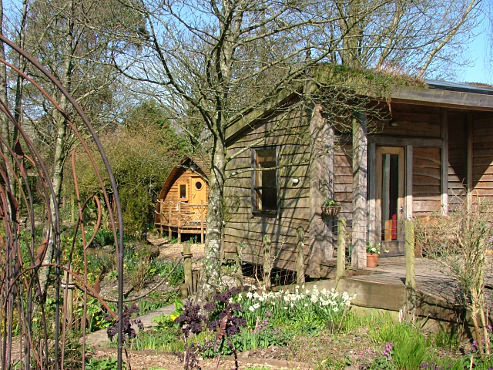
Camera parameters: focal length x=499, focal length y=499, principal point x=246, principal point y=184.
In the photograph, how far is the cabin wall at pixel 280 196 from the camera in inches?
366

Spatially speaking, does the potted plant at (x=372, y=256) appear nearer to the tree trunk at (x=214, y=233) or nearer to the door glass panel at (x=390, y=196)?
the door glass panel at (x=390, y=196)

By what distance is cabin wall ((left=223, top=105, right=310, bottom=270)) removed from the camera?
30.5 feet

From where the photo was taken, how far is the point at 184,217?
1977 centimetres

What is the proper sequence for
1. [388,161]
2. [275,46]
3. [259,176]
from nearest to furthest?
[275,46] < [388,161] < [259,176]

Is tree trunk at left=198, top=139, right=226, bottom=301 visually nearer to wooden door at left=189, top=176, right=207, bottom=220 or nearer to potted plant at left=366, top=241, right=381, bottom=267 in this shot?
potted plant at left=366, top=241, right=381, bottom=267

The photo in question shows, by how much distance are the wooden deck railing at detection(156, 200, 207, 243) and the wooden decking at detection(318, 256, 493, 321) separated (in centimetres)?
1155

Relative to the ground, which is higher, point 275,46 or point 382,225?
point 275,46

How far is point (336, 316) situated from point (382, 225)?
158 inches

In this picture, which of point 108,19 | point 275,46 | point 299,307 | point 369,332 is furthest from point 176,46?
point 369,332

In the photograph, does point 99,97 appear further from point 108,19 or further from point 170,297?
point 170,297

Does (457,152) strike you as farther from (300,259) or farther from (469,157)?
(300,259)

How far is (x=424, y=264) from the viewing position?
8492mm

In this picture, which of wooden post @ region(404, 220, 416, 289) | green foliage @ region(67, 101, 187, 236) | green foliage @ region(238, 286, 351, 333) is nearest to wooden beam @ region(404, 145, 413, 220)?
wooden post @ region(404, 220, 416, 289)

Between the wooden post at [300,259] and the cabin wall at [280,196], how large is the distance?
12.4 inches
